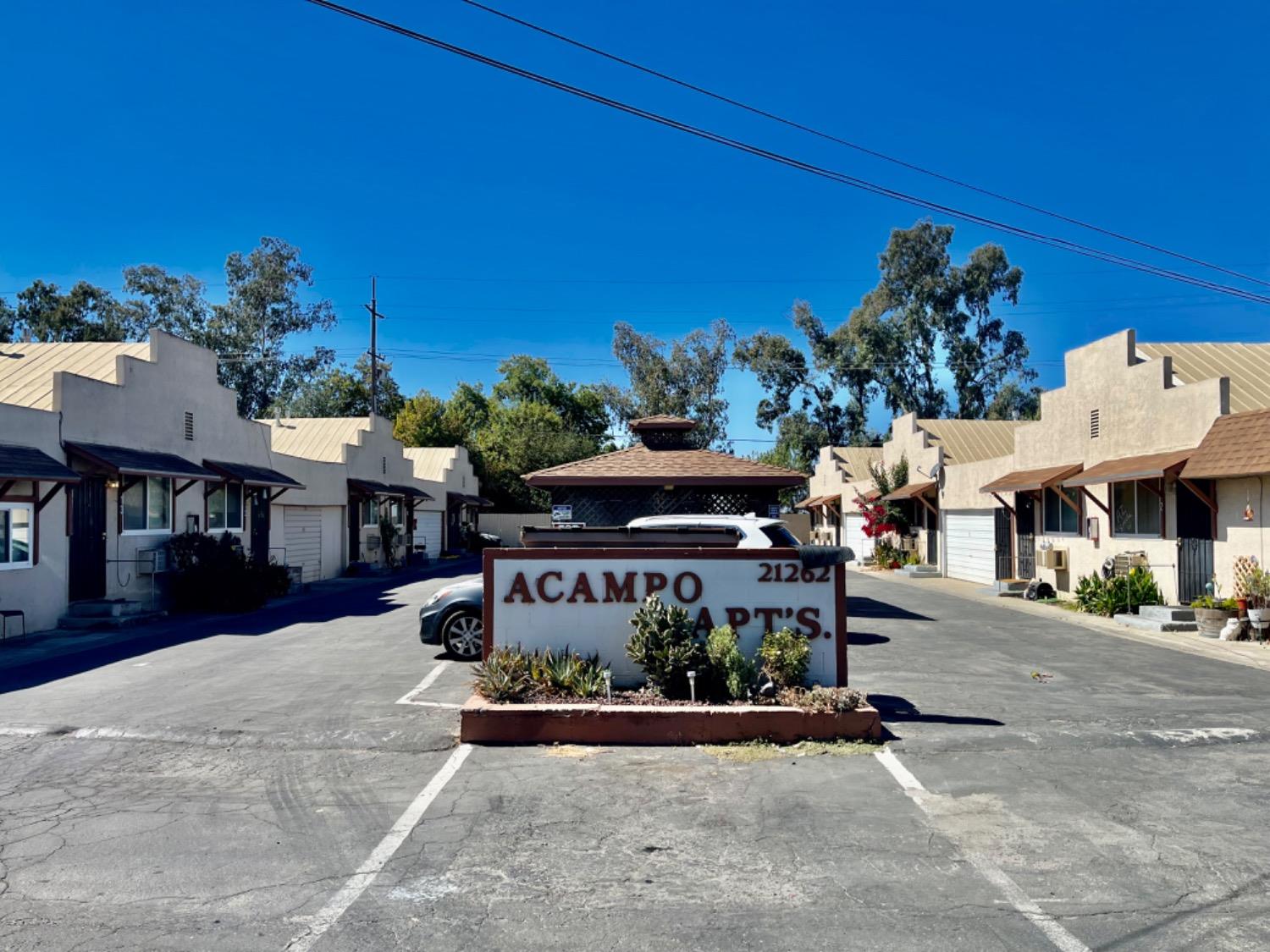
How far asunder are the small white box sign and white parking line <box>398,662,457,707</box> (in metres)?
1.29

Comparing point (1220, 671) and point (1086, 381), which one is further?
point (1086, 381)

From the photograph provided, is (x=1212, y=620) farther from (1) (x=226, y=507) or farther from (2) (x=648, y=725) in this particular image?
(1) (x=226, y=507)

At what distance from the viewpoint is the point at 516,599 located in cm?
928

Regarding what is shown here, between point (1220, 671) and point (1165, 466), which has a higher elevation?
point (1165, 466)

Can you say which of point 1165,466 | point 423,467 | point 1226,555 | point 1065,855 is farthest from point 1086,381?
point 423,467

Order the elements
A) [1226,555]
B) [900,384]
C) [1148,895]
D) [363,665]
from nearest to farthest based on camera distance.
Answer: [1148,895] < [363,665] < [1226,555] < [900,384]

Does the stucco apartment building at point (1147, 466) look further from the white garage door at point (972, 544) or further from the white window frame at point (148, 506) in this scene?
the white window frame at point (148, 506)

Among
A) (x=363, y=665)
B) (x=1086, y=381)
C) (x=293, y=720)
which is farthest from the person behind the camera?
(x=1086, y=381)

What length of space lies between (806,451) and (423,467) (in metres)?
24.2

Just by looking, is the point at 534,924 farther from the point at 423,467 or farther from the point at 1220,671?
the point at 423,467

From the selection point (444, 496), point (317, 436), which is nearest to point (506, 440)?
point (444, 496)

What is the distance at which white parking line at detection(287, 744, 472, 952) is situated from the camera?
4477 millimetres

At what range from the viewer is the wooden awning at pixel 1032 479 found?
21812 millimetres

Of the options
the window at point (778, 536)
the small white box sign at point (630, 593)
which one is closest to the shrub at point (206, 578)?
the window at point (778, 536)
